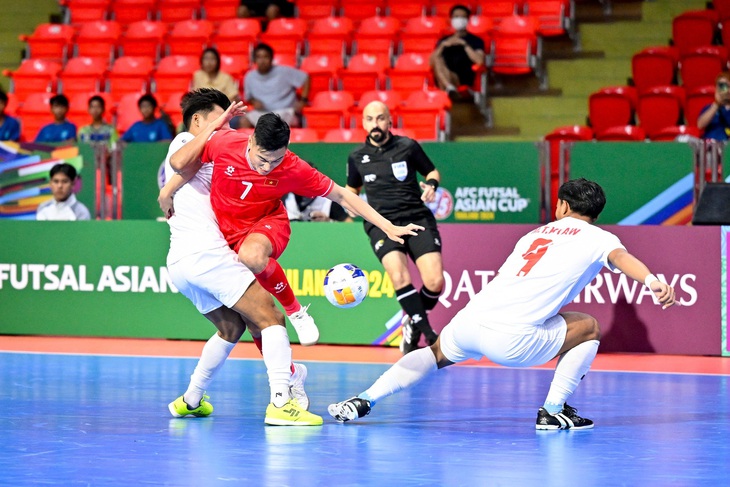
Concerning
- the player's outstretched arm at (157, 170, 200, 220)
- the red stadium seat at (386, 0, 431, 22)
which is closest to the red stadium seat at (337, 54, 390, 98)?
the red stadium seat at (386, 0, 431, 22)

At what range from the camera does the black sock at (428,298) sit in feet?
35.5

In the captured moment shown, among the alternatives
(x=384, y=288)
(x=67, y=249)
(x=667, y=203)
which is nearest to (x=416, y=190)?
(x=384, y=288)

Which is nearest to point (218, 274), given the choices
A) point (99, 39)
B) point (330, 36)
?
point (330, 36)

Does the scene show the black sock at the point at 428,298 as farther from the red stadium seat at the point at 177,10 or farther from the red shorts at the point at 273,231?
the red stadium seat at the point at 177,10

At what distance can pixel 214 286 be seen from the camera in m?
7.18

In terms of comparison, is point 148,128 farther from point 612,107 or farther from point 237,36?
point 612,107

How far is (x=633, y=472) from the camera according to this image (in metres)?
5.89

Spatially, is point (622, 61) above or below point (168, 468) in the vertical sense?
above

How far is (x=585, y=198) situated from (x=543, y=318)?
0.75 meters

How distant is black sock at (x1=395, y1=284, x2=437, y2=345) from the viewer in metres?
10.7

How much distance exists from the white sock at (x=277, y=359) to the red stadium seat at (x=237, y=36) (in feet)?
39.1

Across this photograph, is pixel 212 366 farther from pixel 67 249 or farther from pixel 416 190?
pixel 67 249

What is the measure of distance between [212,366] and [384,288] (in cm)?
461

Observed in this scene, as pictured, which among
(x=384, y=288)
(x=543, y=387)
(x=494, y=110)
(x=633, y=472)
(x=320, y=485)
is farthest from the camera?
(x=494, y=110)
